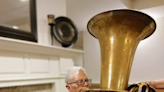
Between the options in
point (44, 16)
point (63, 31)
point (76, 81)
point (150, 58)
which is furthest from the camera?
point (150, 58)

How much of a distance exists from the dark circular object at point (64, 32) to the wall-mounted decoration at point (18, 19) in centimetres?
28


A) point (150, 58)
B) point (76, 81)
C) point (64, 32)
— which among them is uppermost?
point (64, 32)

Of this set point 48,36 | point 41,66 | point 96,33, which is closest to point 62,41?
point 48,36

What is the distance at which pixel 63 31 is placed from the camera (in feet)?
5.97

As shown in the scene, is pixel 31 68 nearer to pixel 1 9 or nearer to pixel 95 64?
pixel 1 9

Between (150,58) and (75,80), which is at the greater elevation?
(150,58)

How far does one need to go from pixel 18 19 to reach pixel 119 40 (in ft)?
3.44

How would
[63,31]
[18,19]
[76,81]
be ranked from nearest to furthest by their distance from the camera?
[76,81], [18,19], [63,31]

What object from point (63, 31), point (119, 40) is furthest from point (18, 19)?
point (119, 40)

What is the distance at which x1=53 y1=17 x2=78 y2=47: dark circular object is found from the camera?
1.75 m

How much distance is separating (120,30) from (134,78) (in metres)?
2.28

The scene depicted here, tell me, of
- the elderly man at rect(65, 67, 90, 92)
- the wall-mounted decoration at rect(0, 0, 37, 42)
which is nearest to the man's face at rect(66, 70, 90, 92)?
the elderly man at rect(65, 67, 90, 92)

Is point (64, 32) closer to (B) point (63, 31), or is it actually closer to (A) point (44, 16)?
(B) point (63, 31)

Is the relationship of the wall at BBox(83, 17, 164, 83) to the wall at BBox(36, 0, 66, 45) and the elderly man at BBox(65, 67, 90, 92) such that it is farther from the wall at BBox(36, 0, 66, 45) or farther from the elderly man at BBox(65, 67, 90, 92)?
the elderly man at BBox(65, 67, 90, 92)
